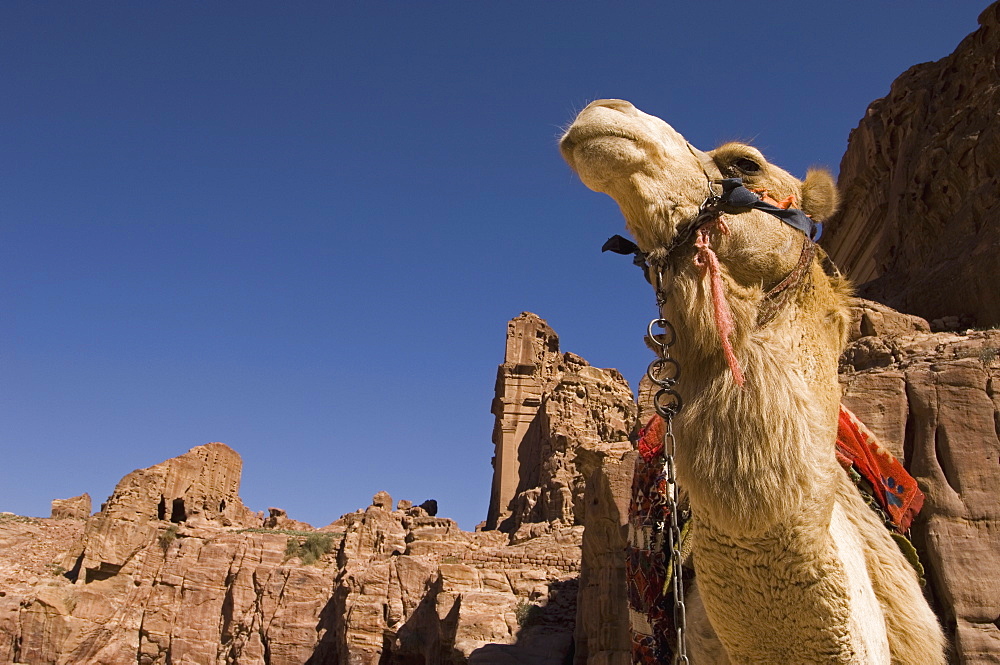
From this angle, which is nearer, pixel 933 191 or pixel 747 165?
pixel 747 165

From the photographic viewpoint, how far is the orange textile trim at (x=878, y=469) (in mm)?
4051

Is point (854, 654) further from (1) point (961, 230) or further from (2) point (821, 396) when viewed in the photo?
(1) point (961, 230)

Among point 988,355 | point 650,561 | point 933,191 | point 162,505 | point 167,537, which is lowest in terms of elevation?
point 650,561

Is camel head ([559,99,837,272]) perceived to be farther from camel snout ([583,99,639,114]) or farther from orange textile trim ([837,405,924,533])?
orange textile trim ([837,405,924,533])

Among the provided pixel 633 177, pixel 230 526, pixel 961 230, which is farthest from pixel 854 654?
pixel 230 526

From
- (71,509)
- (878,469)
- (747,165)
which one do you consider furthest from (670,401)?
(71,509)

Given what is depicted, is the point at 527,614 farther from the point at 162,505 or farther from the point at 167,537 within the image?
the point at 162,505

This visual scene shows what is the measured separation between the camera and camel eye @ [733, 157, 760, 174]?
Result: 3183mm

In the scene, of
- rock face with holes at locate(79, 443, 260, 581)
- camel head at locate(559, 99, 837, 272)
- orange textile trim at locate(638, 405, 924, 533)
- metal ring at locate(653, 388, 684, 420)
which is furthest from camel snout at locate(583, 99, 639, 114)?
rock face with holes at locate(79, 443, 260, 581)

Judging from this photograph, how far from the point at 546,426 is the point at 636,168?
1077 inches

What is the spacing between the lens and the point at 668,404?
2.94 meters

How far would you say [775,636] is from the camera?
2754 millimetres

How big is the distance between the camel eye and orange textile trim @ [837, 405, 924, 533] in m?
1.53

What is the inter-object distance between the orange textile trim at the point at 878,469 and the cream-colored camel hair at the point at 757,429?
0.95 m
